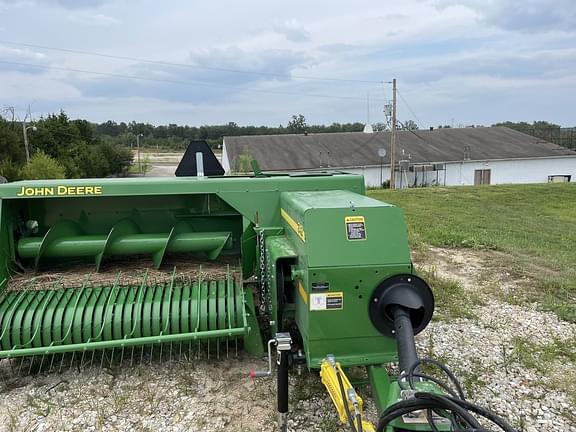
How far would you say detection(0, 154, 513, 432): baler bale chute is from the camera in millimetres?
2852

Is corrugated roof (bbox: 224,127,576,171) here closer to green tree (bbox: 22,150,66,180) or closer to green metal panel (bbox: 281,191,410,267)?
green tree (bbox: 22,150,66,180)

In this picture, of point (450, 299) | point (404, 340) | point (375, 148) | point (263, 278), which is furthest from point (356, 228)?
point (375, 148)

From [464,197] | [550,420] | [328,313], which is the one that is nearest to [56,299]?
[328,313]

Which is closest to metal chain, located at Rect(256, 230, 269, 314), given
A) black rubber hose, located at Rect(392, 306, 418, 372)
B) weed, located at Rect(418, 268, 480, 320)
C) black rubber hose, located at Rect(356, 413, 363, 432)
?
black rubber hose, located at Rect(392, 306, 418, 372)

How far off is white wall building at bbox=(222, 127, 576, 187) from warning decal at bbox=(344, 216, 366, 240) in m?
29.1

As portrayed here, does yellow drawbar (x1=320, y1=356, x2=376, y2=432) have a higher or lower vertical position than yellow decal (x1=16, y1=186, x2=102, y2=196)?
lower

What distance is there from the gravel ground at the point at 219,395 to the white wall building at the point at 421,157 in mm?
28214

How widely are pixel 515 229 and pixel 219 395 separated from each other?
9176 millimetres

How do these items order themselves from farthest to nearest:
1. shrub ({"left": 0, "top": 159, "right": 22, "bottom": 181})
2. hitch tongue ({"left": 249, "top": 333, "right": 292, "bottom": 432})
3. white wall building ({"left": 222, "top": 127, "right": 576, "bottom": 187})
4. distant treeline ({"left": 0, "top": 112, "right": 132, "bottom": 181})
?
white wall building ({"left": 222, "top": 127, "right": 576, "bottom": 187}) → distant treeline ({"left": 0, "top": 112, "right": 132, "bottom": 181}) → shrub ({"left": 0, "top": 159, "right": 22, "bottom": 181}) → hitch tongue ({"left": 249, "top": 333, "right": 292, "bottom": 432})

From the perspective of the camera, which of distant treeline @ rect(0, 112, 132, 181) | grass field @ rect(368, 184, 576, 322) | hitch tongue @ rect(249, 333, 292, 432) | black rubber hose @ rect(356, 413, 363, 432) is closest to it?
black rubber hose @ rect(356, 413, 363, 432)

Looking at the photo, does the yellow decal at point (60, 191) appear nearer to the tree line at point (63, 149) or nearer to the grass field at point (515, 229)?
the grass field at point (515, 229)

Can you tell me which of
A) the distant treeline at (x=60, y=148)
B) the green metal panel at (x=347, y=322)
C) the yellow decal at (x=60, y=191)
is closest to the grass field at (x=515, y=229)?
the green metal panel at (x=347, y=322)

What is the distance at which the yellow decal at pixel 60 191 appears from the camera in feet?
13.3

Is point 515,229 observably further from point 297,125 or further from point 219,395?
point 297,125
